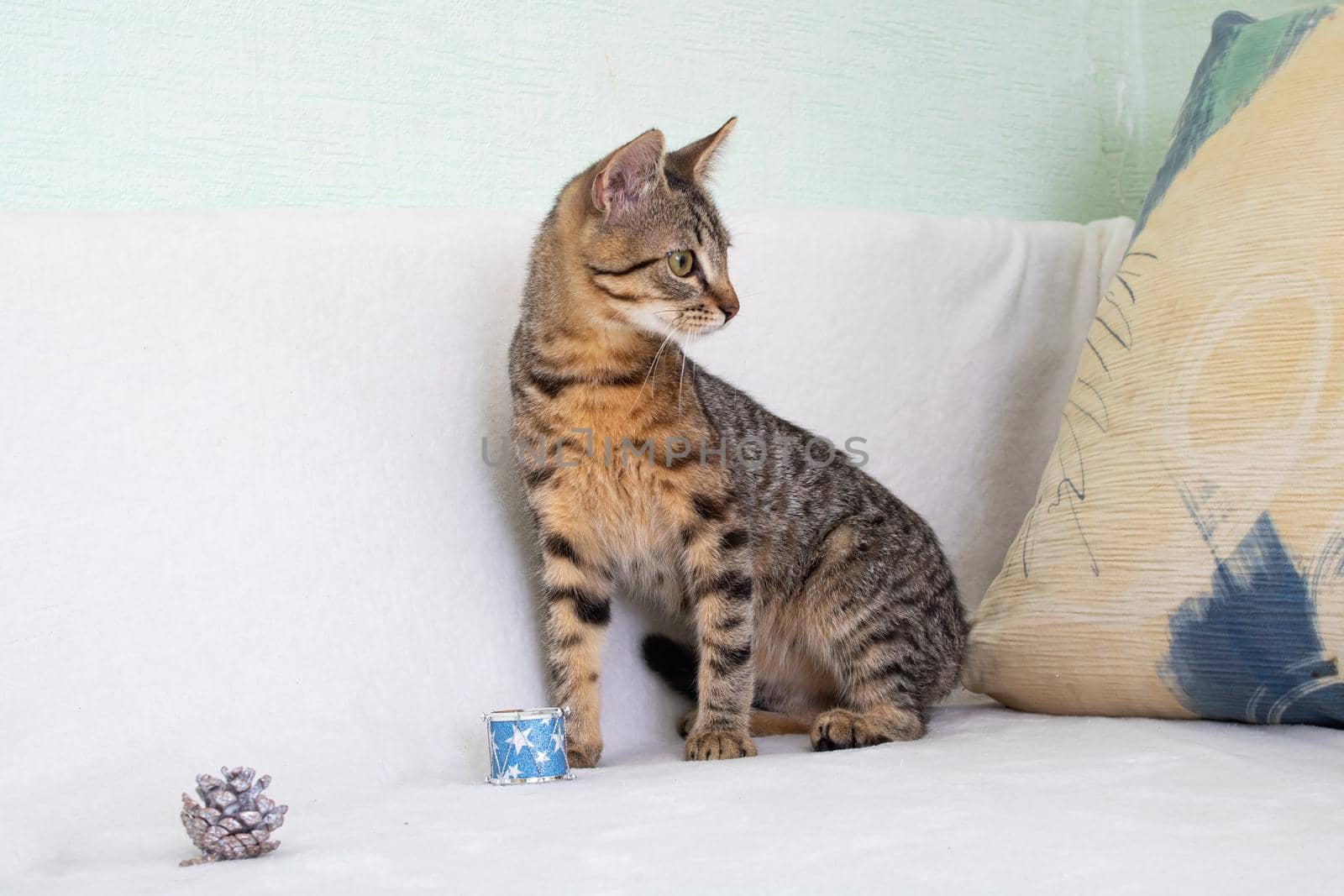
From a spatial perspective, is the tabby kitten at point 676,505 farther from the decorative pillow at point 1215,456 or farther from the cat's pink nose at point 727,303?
the decorative pillow at point 1215,456

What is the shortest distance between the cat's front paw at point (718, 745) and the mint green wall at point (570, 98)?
3.09ft

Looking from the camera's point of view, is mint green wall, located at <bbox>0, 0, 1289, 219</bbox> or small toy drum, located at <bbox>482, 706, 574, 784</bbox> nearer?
small toy drum, located at <bbox>482, 706, 574, 784</bbox>

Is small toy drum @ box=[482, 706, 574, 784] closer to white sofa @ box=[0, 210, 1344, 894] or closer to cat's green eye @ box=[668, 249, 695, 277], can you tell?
white sofa @ box=[0, 210, 1344, 894]

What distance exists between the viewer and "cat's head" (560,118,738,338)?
1.49 m

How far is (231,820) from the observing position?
1.02m

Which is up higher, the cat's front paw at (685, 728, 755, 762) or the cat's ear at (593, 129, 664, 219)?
the cat's ear at (593, 129, 664, 219)

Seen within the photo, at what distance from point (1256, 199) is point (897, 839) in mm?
948

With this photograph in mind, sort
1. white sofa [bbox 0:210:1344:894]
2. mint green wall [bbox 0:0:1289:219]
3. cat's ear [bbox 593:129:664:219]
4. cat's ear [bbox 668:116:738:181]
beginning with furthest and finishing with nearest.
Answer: mint green wall [bbox 0:0:1289:219], cat's ear [bbox 668:116:738:181], cat's ear [bbox 593:129:664:219], white sofa [bbox 0:210:1344:894]

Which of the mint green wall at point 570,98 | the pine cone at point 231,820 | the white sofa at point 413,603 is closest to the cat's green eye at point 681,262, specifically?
the white sofa at point 413,603

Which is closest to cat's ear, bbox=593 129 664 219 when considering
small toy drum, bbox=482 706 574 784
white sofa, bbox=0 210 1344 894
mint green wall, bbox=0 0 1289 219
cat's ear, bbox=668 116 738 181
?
cat's ear, bbox=668 116 738 181

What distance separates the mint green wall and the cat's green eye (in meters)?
0.53

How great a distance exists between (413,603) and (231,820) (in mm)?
498

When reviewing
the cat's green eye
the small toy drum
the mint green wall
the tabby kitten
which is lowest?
the small toy drum

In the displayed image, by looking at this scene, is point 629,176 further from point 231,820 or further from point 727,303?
point 231,820
